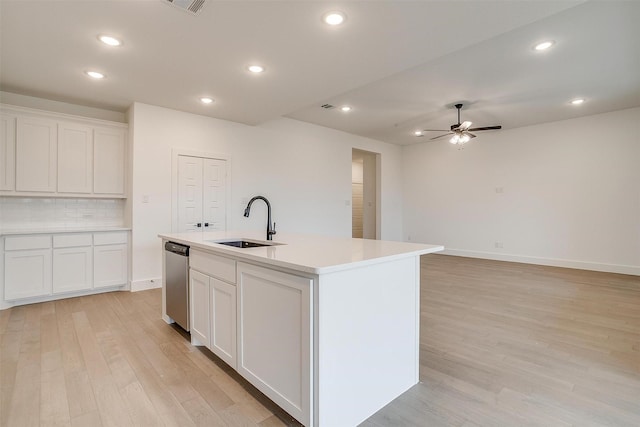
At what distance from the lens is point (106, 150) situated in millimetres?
4090

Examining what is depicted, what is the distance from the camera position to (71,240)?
3682 millimetres

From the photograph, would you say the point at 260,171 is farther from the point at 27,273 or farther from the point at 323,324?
the point at 323,324

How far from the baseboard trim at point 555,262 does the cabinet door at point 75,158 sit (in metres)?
7.08

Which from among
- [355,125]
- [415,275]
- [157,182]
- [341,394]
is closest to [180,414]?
[341,394]

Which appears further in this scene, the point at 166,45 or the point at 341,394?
the point at 166,45

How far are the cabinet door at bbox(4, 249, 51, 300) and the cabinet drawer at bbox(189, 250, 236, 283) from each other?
245cm

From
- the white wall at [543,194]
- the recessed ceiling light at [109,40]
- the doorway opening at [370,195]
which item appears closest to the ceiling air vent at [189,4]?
the recessed ceiling light at [109,40]

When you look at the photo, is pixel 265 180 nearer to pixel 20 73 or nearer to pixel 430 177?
pixel 20 73

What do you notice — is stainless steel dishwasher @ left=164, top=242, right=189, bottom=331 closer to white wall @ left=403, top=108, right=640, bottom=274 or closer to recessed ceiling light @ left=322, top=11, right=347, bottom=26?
recessed ceiling light @ left=322, top=11, right=347, bottom=26

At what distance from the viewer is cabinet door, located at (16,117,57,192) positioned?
3510mm

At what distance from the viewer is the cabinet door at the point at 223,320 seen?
6.26 ft

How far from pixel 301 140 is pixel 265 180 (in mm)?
1130

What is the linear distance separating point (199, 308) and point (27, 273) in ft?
→ 8.68

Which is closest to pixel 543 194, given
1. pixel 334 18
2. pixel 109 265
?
pixel 334 18
